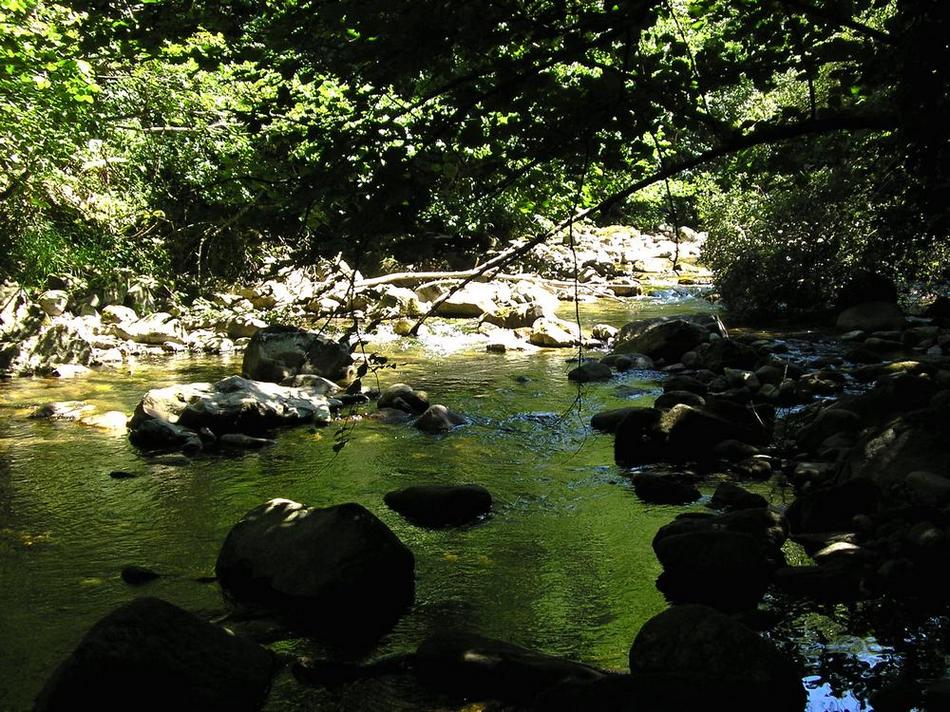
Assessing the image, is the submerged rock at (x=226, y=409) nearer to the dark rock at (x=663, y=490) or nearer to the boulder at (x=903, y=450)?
the dark rock at (x=663, y=490)

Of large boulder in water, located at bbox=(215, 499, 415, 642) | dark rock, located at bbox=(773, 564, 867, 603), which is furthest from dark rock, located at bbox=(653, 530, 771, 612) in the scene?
large boulder in water, located at bbox=(215, 499, 415, 642)

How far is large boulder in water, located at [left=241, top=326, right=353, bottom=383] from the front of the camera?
1273 centimetres

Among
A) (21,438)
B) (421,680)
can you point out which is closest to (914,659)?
(421,680)

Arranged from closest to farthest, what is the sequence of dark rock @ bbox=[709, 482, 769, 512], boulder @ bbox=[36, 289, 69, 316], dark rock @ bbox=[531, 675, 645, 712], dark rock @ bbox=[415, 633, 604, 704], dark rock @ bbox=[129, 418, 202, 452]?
dark rock @ bbox=[531, 675, 645, 712]
dark rock @ bbox=[415, 633, 604, 704]
dark rock @ bbox=[709, 482, 769, 512]
dark rock @ bbox=[129, 418, 202, 452]
boulder @ bbox=[36, 289, 69, 316]

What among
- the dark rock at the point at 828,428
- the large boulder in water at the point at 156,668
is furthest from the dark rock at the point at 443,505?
the dark rock at the point at 828,428

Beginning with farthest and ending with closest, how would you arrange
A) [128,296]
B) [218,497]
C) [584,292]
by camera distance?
[584,292] < [128,296] < [218,497]

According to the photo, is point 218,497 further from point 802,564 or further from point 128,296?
point 128,296

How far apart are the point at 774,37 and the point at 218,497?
5454 millimetres

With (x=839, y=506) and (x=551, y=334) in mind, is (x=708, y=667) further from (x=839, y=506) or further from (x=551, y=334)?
(x=551, y=334)

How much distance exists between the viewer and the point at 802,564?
5355 mm

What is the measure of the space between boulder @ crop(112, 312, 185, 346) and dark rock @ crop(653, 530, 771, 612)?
12.9 m

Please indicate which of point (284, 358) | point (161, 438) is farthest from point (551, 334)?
point (161, 438)

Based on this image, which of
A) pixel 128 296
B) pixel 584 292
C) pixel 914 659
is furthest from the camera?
pixel 584 292

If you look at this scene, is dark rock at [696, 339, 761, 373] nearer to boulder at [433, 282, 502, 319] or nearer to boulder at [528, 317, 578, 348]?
boulder at [528, 317, 578, 348]
